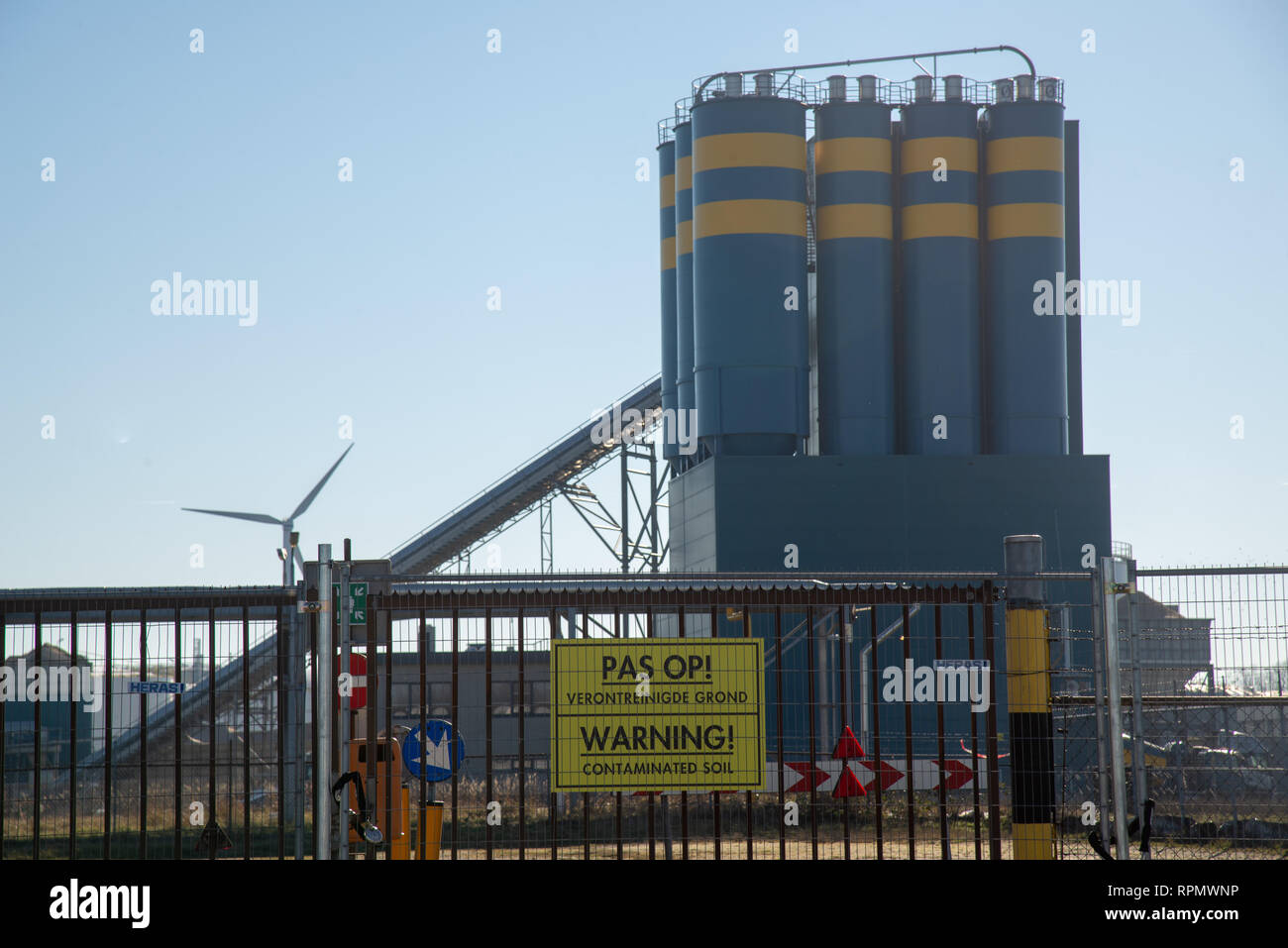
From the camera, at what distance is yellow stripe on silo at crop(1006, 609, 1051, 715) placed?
35.3 ft

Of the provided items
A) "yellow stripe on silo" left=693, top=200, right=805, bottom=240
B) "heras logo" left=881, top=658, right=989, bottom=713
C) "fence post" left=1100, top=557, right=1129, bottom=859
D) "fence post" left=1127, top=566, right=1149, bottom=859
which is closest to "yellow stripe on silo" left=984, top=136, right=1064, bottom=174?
"yellow stripe on silo" left=693, top=200, right=805, bottom=240

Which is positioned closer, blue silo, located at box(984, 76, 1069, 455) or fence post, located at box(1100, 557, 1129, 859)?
fence post, located at box(1100, 557, 1129, 859)

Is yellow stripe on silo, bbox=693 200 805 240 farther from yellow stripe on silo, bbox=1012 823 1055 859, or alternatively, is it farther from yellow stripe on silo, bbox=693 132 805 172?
yellow stripe on silo, bbox=1012 823 1055 859

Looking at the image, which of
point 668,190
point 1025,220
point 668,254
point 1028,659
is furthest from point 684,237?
point 1028,659

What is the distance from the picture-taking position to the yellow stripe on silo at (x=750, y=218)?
39938mm

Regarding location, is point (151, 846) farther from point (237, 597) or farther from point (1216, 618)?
point (1216, 618)

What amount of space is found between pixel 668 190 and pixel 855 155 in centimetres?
791

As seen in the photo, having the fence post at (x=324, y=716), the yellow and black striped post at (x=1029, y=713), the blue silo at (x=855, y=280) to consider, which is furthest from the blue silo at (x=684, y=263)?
the fence post at (x=324, y=716)

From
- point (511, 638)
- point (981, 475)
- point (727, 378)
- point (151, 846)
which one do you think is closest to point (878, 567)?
point (981, 475)

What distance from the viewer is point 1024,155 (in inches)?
1644

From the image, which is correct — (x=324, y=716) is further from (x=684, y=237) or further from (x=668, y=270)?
(x=668, y=270)

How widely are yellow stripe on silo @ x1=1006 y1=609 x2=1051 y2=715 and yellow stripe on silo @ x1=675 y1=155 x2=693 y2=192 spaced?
3487cm

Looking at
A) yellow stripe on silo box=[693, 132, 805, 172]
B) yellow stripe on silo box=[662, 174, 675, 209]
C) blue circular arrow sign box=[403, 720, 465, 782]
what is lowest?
blue circular arrow sign box=[403, 720, 465, 782]

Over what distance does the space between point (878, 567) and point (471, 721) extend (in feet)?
38.7
